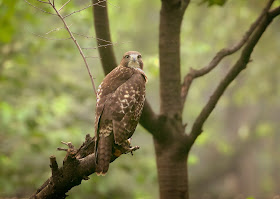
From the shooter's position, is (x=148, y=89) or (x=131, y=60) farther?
(x=148, y=89)

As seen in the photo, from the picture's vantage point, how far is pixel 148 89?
15.0 meters

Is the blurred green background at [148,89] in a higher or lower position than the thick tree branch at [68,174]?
higher

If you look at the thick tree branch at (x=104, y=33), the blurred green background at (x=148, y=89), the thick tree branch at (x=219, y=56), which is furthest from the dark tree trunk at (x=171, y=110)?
the thick tree branch at (x=104, y=33)

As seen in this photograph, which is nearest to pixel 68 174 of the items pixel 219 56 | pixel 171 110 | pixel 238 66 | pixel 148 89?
pixel 171 110

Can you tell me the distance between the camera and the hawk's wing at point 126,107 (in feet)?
10.9

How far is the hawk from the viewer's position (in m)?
3.23

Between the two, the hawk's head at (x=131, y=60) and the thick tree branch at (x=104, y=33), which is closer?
the thick tree branch at (x=104, y=33)

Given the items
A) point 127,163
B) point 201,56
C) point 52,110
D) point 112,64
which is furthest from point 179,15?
point 201,56

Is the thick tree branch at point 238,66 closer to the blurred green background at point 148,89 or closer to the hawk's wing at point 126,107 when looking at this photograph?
the hawk's wing at point 126,107

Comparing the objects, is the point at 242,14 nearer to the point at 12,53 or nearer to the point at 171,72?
the point at 12,53

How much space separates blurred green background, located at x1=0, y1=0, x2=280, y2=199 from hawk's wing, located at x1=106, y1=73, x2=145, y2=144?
0.45m

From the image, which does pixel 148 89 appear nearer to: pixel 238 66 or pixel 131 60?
pixel 131 60

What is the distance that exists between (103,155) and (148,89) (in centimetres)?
1192

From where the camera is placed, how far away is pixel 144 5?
14578 mm
